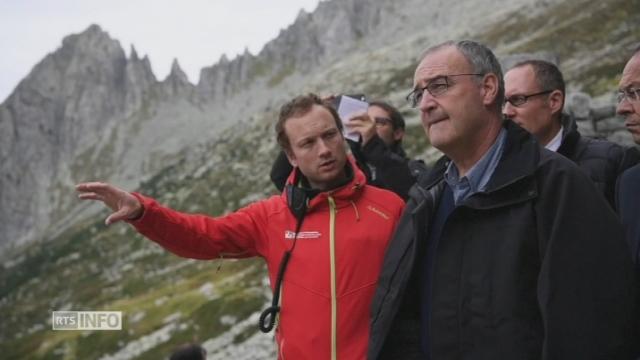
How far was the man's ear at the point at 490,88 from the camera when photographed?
421 cm

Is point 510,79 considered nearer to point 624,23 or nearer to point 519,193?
point 519,193

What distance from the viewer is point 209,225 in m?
5.74

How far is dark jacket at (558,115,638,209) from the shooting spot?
18.3ft

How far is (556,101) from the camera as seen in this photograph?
634 centimetres

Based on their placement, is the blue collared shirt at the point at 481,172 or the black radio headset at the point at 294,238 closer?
the blue collared shirt at the point at 481,172

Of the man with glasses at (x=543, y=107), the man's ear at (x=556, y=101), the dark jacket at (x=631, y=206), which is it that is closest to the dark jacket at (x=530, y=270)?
the dark jacket at (x=631, y=206)

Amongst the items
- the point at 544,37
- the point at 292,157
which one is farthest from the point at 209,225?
the point at 544,37

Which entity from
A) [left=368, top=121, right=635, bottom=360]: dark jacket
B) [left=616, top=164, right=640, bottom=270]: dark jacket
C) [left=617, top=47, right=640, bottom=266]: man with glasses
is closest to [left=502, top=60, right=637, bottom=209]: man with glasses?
[left=617, top=47, right=640, bottom=266]: man with glasses

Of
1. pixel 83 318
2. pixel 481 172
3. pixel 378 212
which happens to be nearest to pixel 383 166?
pixel 378 212

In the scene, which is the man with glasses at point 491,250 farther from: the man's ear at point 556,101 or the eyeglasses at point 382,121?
the eyeglasses at point 382,121

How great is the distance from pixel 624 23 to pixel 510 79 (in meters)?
91.4

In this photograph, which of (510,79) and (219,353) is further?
(219,353)

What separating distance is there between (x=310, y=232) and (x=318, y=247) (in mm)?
183

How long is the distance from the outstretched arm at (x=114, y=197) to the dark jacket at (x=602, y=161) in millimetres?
4146
